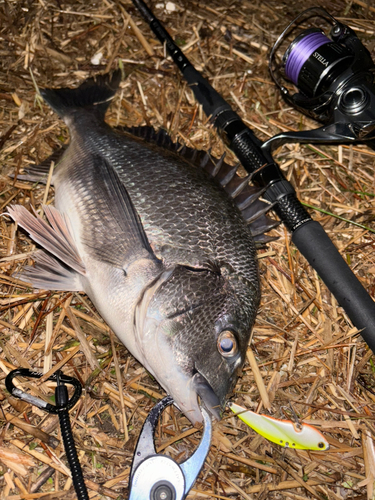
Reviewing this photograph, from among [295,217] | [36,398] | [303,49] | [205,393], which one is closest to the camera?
[205,393]

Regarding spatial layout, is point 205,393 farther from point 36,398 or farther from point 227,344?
point 36,398

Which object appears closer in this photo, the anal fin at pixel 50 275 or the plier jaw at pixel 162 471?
the plier jaw at pixel 162 471

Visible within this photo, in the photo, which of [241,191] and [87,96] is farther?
[87,96]

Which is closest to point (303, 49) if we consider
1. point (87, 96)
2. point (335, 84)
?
point (335, 84)

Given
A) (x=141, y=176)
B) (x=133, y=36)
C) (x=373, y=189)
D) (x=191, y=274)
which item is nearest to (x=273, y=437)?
(x=191, y=274)

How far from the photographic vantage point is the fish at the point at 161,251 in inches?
96.5

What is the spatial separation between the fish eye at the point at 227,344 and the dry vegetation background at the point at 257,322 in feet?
2.19

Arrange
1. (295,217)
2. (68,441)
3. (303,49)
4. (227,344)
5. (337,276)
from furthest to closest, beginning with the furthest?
(303,49), (295,217), (337,276), (68,441), (227,344)

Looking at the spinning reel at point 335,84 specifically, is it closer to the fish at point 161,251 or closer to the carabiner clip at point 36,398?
the fish at point 161,251

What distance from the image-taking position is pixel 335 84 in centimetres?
339

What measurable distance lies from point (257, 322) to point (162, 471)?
3.87 ft

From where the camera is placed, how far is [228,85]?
4.09 metres

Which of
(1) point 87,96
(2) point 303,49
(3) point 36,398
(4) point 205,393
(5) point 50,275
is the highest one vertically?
(1) point 87,96

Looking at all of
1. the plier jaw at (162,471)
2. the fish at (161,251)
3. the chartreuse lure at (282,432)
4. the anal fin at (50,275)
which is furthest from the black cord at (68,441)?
the chartreuse lure at (282,432)
